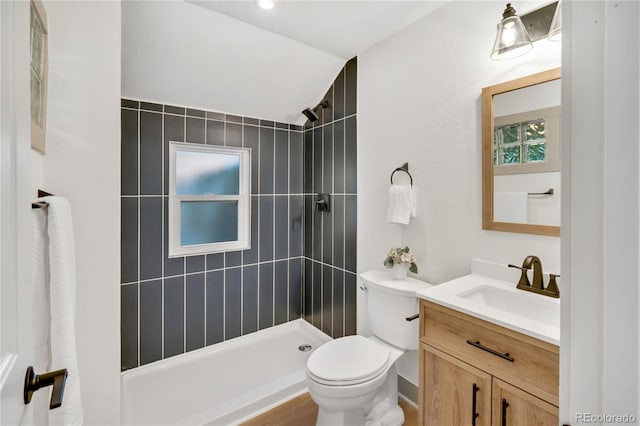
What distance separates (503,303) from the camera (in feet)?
4.61

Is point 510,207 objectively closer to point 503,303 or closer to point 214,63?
point 503,303

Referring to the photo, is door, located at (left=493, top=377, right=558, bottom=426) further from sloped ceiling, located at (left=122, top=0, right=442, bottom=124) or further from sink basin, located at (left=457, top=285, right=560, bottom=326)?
sloped ceiling, located at (left=122, top=0, right=442, bottom=124)

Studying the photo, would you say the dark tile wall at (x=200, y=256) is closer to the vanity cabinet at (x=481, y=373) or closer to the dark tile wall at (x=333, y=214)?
the dark tile wall at (x=333, y=214)

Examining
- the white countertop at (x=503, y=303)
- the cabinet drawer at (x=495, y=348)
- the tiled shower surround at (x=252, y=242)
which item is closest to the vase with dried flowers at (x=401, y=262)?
the white countertop at (x=503, y=303)

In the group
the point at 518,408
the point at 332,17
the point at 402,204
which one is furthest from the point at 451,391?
the point at 332,17

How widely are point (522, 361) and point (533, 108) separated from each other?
1083 mm

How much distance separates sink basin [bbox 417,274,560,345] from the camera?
1049 mm

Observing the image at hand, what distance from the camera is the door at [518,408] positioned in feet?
3.24

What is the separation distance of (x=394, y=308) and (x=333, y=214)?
1.04 metres
